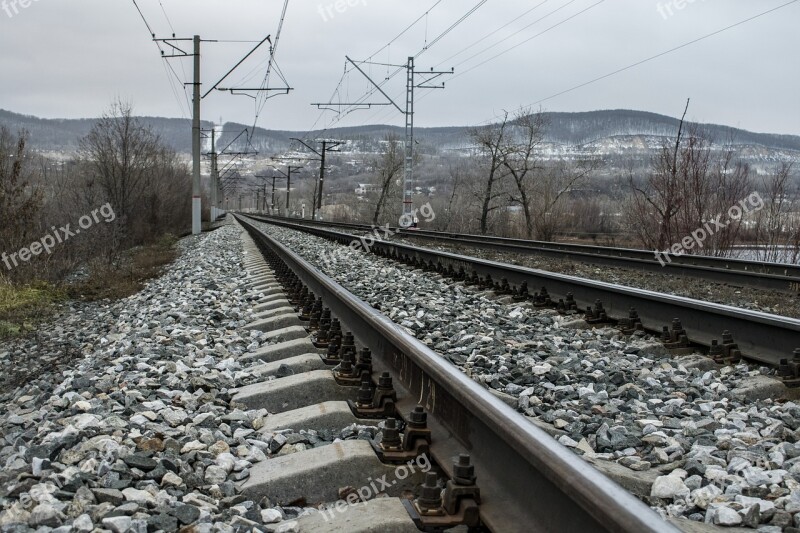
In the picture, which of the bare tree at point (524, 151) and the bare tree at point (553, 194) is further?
the bare tree at point (524, 151)

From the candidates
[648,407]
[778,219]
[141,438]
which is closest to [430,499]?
[141,438]

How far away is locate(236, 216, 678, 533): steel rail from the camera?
177cm

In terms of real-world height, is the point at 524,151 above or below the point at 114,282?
above

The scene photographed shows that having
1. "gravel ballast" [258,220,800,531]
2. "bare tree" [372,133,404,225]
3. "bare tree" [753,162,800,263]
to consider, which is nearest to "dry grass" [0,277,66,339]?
"gravel ballast" [258,220,800,531]

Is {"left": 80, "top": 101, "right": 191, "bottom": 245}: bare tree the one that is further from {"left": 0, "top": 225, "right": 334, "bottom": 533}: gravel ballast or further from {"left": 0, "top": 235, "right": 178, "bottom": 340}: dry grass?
{"left": 0, "top": 225, "right": 334, "bottom": 533}: gravel ballast

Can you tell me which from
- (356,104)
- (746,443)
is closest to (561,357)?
(746,443)

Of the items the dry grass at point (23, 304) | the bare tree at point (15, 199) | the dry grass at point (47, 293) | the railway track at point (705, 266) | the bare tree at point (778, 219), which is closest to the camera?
the dry grass at point (23, 304)

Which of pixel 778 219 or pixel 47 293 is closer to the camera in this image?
pixel 47 293

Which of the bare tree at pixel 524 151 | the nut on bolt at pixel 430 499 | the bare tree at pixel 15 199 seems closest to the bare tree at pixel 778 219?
the bare tree at pixel 15 199

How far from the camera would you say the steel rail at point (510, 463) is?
1.77m

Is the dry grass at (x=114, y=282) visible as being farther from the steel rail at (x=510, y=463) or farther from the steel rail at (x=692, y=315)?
the steel rail at (x=510, y=463)

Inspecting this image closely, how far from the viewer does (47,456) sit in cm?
286

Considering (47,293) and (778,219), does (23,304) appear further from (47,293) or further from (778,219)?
(778,219)

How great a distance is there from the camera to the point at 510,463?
2334mm
